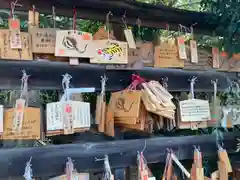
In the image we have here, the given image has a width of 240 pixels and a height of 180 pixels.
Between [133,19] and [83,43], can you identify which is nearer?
[83,43]

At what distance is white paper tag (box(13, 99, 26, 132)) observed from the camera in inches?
39.8

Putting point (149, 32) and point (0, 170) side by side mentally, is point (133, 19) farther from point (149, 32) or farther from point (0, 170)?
point (0, 170)

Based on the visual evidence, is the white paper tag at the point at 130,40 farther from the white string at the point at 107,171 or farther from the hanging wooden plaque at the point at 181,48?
the white string at the point at 107,171

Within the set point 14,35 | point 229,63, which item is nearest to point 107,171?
point 14,35

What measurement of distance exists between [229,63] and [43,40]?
0.81 meters

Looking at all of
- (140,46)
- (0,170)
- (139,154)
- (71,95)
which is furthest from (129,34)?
(0,170)

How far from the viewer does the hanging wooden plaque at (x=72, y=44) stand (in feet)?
3.56

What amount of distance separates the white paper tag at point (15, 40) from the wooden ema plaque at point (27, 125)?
195 millimetres

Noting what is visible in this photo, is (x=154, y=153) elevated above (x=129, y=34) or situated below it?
below

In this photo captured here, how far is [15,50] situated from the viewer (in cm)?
104

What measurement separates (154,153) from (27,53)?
1.96 feet

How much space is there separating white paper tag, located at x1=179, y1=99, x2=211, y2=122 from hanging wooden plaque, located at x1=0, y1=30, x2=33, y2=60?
1.98 feet

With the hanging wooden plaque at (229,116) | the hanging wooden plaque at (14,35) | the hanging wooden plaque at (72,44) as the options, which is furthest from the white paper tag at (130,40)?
the hanging wooden plaque at (229,116)

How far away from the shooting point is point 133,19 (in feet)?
4.33
